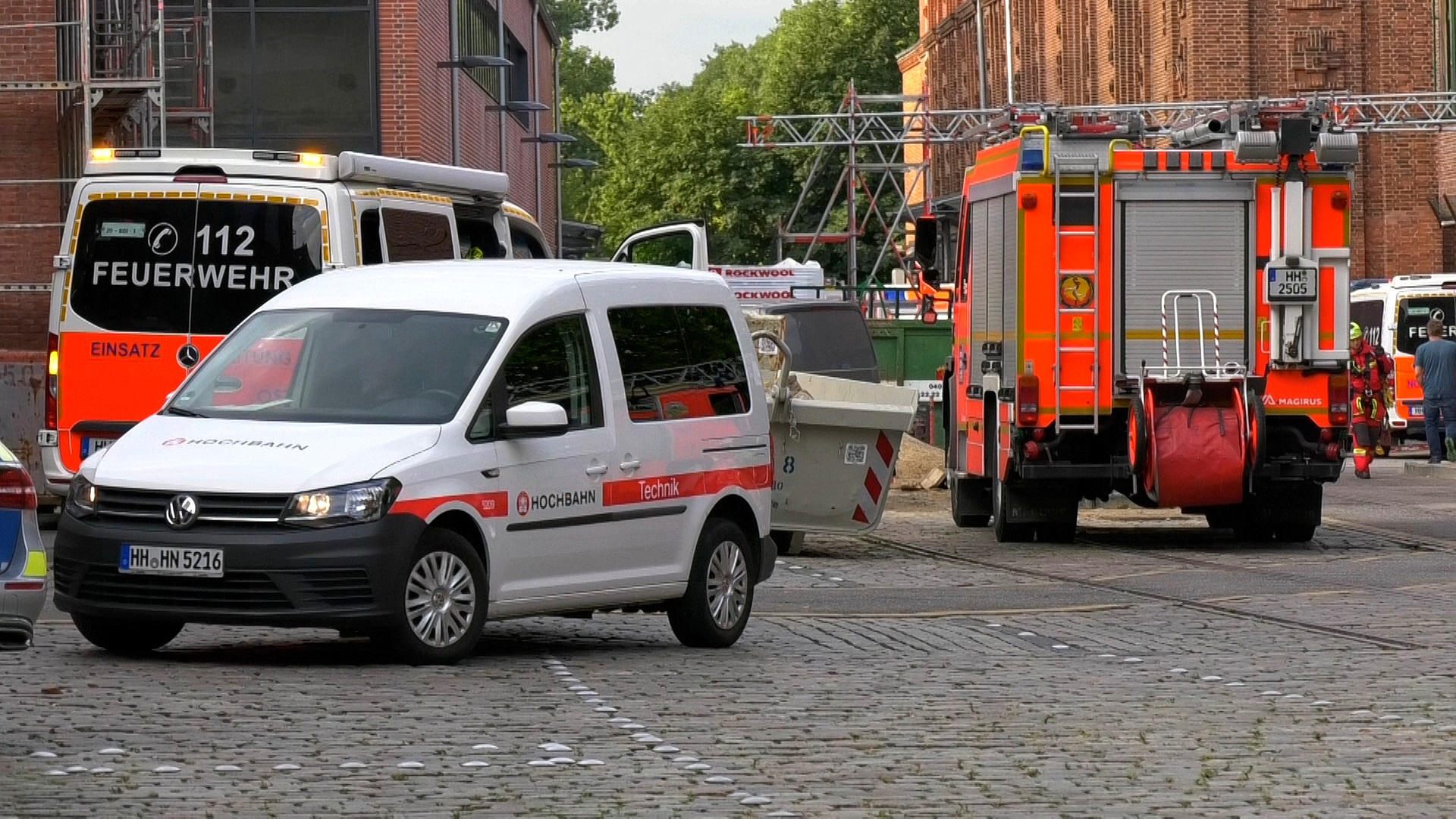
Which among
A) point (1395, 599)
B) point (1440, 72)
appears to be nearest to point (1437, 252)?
point (1440, 72)

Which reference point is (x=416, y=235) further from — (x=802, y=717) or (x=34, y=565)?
(x=34, y=565)

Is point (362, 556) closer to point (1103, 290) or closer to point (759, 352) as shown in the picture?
point (759, 352)

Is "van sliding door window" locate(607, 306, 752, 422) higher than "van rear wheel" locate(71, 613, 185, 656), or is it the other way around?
"van sliding door window" locate(607, 306, 752, 422)

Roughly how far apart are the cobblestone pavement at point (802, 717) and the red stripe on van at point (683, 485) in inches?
29.5

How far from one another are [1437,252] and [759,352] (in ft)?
133

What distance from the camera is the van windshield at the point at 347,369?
35.9ft

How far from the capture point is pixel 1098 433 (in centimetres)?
1917

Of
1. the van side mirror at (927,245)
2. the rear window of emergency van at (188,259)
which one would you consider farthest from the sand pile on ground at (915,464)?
the rear window of emergency van at (188,259)

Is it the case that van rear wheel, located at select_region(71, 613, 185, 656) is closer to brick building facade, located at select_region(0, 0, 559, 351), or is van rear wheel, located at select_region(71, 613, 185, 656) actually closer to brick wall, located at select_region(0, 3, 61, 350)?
brick building facade, located at select_region(0, 0, 559, 351)

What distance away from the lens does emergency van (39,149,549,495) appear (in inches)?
616

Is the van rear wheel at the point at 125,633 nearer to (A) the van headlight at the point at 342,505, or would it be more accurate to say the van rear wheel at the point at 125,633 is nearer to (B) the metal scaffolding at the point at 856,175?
(A) the van headlight at the point at 342,505

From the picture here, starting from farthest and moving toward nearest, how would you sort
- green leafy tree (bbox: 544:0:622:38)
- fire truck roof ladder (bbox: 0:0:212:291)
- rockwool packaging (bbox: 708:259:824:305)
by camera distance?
green leafy tree (bbox: 544:0:622:38) < rockwool packaging (bbox: 708:259:824:305) < fire truck roof ladder (bbox: 0:0:212:291)

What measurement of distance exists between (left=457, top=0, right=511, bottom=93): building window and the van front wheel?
111 ft

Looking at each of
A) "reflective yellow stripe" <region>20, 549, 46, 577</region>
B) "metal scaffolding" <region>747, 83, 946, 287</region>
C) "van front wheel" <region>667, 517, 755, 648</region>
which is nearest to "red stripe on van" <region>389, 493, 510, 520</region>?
"van front wheel" <region>667, 517, 755, 648</region>
